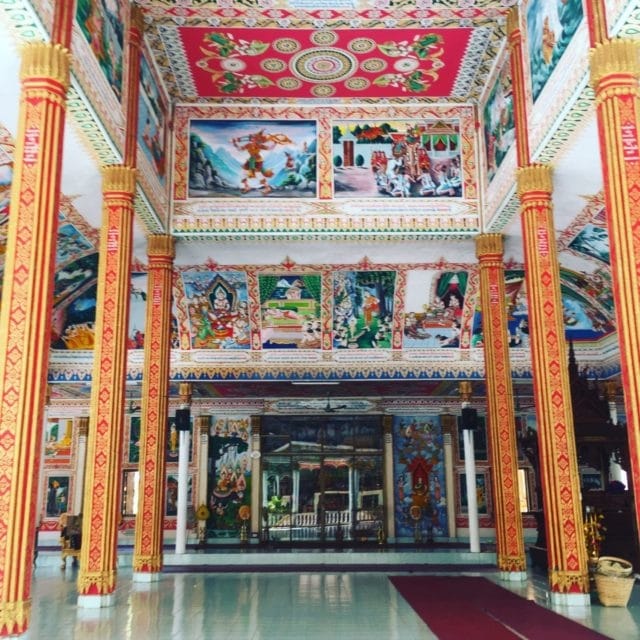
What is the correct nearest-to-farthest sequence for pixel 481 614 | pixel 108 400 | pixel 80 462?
pixel 481 614, pixel 108 400, pixel 80 462

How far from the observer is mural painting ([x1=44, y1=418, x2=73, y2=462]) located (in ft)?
80.4

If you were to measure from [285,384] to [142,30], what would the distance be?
1181 centimetres

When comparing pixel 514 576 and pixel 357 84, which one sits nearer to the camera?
pixel 514 576

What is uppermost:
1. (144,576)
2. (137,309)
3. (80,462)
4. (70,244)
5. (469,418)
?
(70,244)

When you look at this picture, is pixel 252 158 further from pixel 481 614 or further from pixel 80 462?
pixel 80 462

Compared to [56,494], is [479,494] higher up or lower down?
lower down

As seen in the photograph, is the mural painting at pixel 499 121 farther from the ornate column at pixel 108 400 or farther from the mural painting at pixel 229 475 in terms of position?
the mural painting at pixel 229 475

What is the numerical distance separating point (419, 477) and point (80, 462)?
463 inches

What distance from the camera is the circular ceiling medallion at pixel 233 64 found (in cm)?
1366

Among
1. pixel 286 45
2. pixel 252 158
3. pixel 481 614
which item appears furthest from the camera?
pixel 252 158

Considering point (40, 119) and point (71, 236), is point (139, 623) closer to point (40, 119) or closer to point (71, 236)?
point (40, 119)

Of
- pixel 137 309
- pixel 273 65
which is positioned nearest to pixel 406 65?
pixel 273 65

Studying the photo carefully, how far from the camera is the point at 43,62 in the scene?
25.7 ft

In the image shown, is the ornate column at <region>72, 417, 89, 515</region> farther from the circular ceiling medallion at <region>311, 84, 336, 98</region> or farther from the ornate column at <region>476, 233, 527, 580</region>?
the ornate column at <region>476, 233, 527, 580</region>
